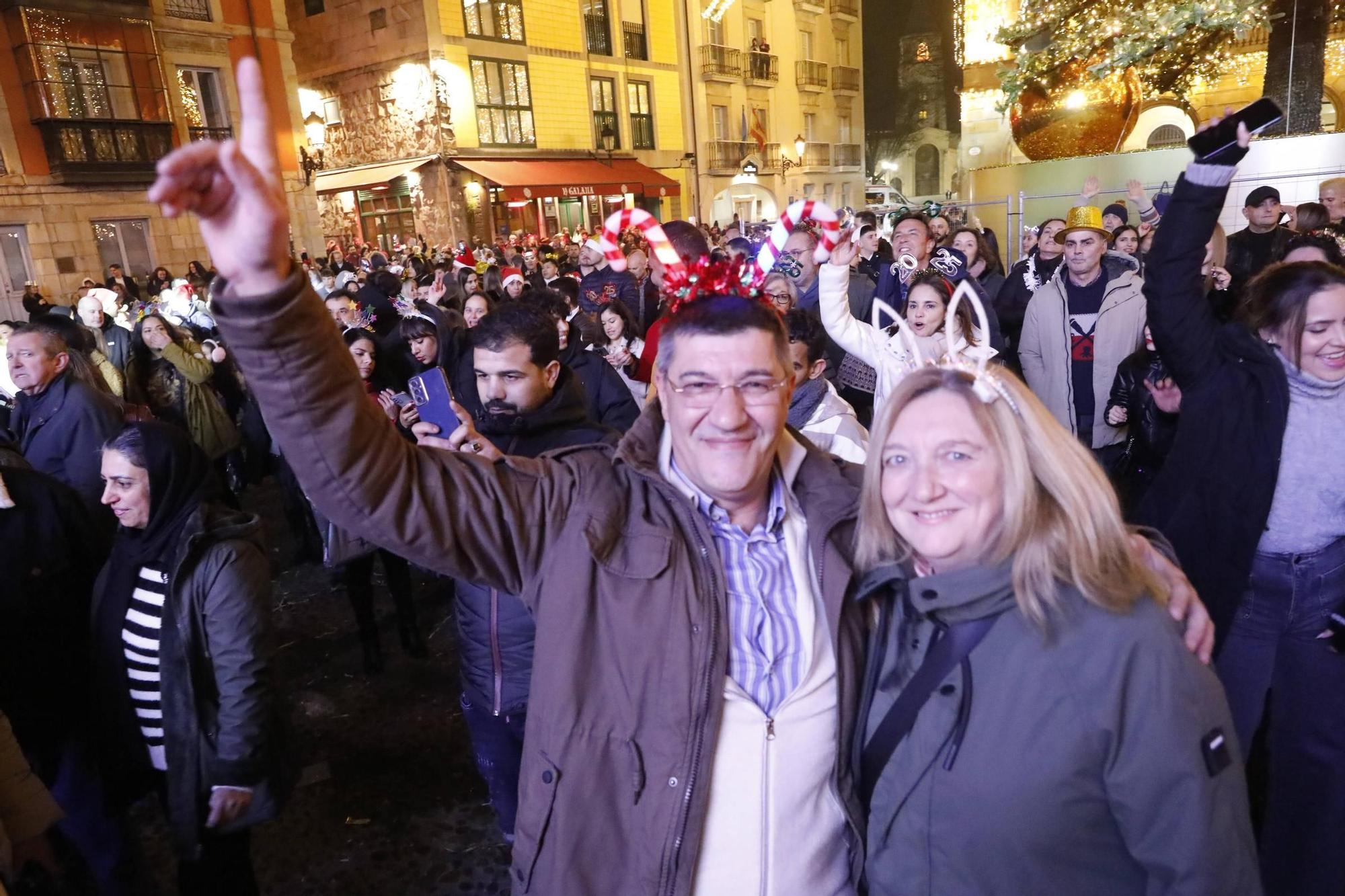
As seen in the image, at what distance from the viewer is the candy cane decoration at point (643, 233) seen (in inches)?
79.3

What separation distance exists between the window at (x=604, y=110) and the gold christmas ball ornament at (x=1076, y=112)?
16.1 m

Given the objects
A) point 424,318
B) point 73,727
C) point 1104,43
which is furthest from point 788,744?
point 1104,43

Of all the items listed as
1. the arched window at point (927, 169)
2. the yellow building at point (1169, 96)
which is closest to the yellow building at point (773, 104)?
the arched window at point (927, 169)

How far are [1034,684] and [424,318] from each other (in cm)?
480

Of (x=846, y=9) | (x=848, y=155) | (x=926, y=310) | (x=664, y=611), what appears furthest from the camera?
(x=848, y=155)

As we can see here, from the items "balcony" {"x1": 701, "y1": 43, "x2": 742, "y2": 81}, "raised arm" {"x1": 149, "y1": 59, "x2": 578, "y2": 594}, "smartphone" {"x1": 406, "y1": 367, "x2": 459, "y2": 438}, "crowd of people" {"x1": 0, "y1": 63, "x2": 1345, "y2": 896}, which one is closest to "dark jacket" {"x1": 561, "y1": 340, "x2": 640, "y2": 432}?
"crowd of people" {"x1": 0, "y1": 63, "x2": 1345, "y2": 896}

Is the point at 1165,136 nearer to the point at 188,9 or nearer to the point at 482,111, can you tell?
the point at 482,111

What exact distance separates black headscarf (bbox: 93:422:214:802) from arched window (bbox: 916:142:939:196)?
40.3 meters

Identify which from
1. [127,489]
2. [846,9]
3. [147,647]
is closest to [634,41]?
[846,9]

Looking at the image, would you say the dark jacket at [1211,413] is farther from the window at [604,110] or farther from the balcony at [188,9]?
the window at [604,110]

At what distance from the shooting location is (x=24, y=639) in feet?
9.10

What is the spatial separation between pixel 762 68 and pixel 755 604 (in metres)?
31.9

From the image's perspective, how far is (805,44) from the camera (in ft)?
108

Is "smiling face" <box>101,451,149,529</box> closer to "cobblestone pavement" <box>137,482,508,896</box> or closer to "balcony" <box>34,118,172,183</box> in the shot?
"cobblestone pavement" <box>137,482,508,896</box>
